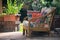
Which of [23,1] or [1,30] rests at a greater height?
[23,1]

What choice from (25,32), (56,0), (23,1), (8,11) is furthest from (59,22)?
(23,1)

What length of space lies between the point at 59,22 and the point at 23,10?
2.91 m

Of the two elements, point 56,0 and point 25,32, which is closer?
point 25,32

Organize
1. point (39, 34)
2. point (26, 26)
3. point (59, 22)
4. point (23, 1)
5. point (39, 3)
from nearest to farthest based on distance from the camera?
1. point (26, 26)
2. point (39, 34)
3. point (59, 22)
4. point (39, 3)
5. point (23, 1)

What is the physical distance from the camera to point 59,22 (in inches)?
293

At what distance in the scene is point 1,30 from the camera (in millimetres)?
7637

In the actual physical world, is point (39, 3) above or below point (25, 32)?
above

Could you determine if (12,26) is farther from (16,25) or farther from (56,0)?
(56,0)

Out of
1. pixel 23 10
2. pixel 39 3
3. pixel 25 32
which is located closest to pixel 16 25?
pixel 25 32

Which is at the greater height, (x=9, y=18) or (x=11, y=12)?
(x=11, y=12)

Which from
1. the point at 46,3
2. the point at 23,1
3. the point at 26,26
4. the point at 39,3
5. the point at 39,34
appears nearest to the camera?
the point at 26,26

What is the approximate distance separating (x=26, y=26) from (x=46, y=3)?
220cm

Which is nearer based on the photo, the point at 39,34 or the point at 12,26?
the point at 39,34

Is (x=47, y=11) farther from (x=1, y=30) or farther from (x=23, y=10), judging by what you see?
(x=23, y=10)
